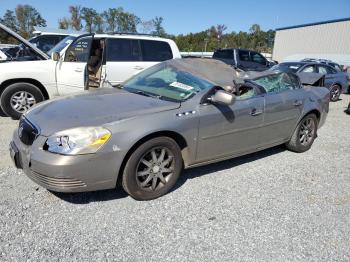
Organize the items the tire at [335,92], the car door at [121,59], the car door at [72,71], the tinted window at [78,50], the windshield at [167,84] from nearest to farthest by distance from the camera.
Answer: the windshield at [167,84]
the car door at [72,71]
the tinted window at [78,50]
the car door at [121,59]
the tire at [335,92]

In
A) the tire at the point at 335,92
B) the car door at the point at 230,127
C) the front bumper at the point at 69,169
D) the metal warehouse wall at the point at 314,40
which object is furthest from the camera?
the metal warehouse wall at the point at 314,40

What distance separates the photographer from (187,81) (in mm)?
4277

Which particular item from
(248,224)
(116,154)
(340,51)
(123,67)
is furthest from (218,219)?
(340,51)

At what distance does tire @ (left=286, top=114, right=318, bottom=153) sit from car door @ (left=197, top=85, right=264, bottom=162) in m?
1.13

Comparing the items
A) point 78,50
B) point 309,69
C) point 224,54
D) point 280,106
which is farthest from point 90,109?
point 224,54

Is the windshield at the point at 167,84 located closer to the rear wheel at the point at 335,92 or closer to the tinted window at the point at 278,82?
the tinted window at the point at 278,82

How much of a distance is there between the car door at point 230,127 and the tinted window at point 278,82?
0.29 metres

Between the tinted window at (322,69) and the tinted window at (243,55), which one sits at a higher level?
the tinted window at (243,55)

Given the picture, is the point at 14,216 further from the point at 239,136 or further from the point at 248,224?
the point at 239,136

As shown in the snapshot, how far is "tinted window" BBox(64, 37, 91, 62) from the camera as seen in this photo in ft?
23.2

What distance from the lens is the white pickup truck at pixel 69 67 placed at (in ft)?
21.6

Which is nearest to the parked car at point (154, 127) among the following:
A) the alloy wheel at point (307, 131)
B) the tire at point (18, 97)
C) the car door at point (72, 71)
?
the alloy wheel at point (307, 131)

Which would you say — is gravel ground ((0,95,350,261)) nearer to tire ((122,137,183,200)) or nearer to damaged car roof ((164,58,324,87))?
tire ((122,137,183,200))

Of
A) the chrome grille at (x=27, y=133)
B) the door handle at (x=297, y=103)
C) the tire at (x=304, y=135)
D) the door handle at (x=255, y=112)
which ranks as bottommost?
the tire at (x=304, y=135)
